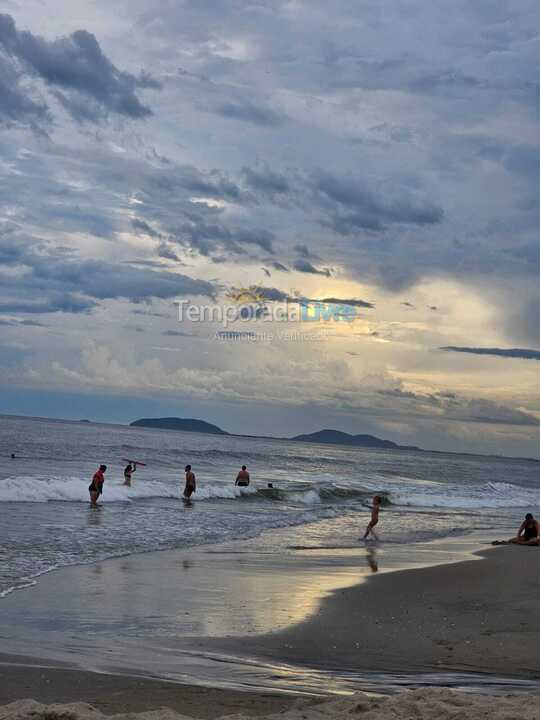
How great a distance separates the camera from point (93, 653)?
8094mm

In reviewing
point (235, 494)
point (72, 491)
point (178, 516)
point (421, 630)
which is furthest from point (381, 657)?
point (235, 494)

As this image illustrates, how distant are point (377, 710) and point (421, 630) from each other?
15.3 feet

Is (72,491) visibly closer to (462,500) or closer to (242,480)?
(242,480)

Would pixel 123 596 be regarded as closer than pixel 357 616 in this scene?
No

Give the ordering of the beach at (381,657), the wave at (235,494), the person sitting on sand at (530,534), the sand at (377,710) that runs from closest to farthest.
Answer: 1. the sand at (377,710)
2. the beach at (381,657)
3. the person sitting on sand at (530,534)
4. the wave at (235,494)

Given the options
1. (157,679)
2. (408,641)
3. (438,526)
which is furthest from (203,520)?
(157,679)

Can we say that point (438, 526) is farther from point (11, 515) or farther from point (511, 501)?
point (511, 501)

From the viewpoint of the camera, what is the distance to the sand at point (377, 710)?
5.50 meters

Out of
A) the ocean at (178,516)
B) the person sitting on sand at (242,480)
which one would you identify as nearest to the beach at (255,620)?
the ocean at (178,516)

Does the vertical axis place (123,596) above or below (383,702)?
below

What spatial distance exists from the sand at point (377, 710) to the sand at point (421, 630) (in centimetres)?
202

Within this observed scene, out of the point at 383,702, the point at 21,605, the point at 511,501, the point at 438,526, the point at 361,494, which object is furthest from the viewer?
the point at 511,501

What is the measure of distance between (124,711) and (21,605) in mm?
5110

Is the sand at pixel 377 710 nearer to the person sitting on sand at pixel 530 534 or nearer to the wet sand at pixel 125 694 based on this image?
the wet sand at pixel 125 694
